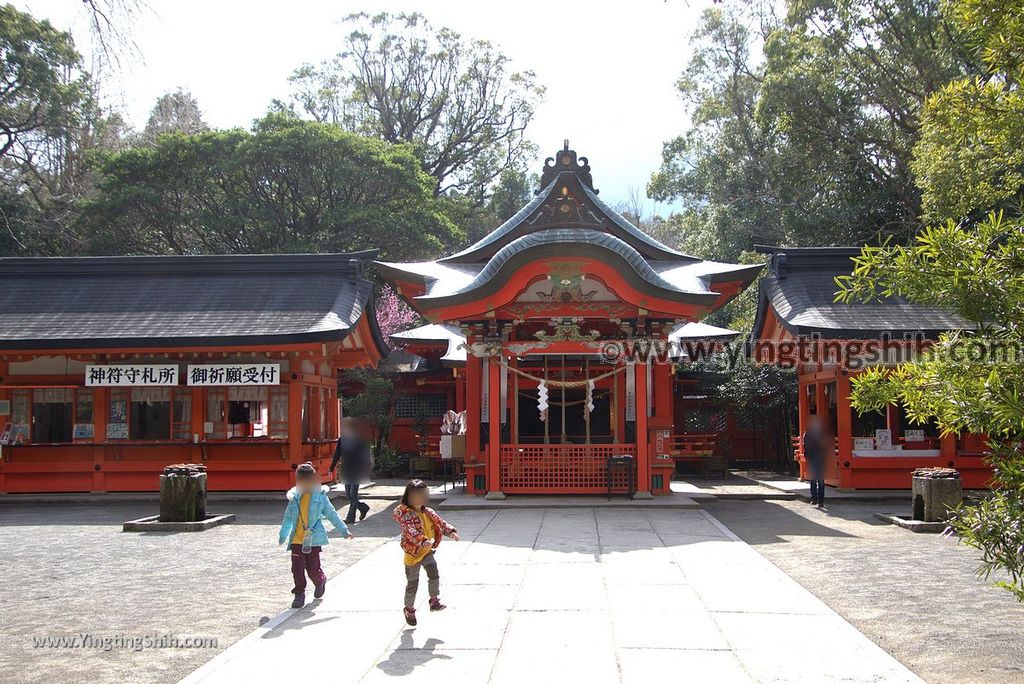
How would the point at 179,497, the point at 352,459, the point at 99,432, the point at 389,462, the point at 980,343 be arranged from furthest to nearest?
the point at 389,462 < the point at 99,432 < the point at 352,459 < the point at 179,497 < the point at 980,343

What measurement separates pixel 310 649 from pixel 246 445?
11.4m

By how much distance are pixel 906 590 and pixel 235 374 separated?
1261 cm

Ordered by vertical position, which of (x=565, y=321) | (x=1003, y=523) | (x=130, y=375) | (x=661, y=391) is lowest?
(x=1003, y=523)

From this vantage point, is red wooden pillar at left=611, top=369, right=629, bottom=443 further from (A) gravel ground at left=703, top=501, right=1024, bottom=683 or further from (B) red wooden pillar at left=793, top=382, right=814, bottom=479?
(B) red wooden pillar at left=793, top=382, right=814, bottom=479

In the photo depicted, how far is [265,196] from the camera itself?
31.7 metres

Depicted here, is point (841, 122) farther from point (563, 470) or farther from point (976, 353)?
point (976, 353)

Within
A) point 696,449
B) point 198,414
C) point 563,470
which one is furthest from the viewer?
point 696,449

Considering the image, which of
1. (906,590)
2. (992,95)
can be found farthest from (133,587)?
(992,95)

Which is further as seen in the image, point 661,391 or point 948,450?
point 661,391

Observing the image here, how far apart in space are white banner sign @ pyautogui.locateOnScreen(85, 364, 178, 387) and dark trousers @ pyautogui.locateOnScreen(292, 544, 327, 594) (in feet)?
33.5

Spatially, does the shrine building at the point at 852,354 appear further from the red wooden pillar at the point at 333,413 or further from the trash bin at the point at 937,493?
the red wooden pillar at the point at 333,413

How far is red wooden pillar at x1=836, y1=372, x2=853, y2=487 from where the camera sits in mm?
16625

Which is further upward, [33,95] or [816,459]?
[33,95]

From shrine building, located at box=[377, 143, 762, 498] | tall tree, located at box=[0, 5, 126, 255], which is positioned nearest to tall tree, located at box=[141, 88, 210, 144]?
tall tree, located at box=[0, 5, 126, 255]
